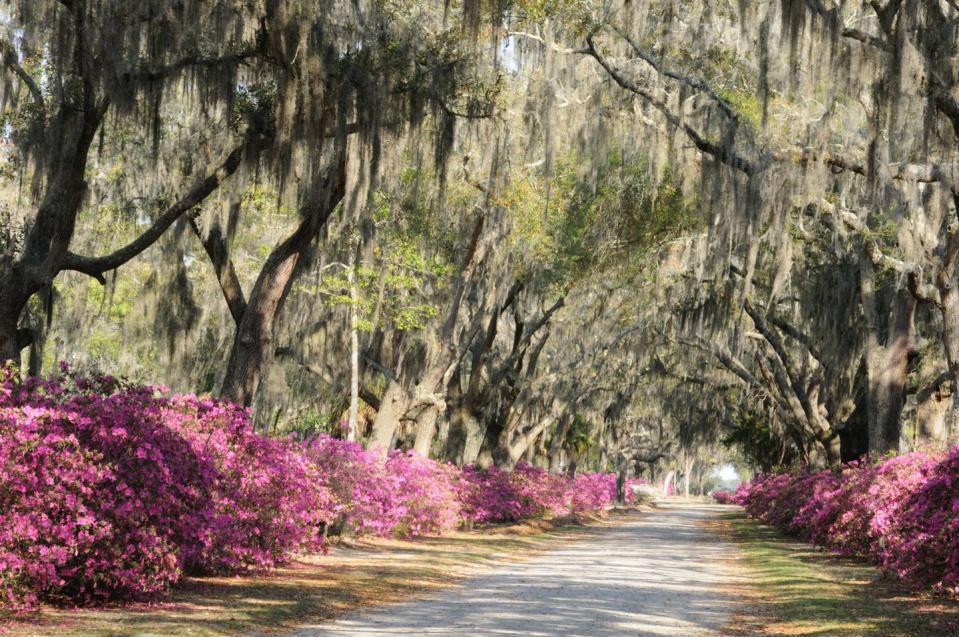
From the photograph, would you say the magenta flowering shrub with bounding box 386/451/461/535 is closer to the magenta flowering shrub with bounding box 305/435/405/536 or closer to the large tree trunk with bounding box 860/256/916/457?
the magenta flowering shrub with bounding box 305/435/405/536

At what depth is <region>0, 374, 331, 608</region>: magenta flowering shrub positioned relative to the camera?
819cm

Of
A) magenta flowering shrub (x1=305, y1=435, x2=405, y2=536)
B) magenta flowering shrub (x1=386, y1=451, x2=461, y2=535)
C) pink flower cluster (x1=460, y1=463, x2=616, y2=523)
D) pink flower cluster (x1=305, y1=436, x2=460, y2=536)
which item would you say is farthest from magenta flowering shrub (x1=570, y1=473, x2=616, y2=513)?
magenta flowering shrub (x1=305, y1=435, x2=405, y2=536)

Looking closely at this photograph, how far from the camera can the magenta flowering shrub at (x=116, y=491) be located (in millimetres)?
8188

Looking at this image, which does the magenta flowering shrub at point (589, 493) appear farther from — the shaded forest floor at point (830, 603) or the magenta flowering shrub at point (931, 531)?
the magenta flowering shrub at point (931, 531)

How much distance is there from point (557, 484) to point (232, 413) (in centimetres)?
2625

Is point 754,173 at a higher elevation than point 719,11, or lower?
lower

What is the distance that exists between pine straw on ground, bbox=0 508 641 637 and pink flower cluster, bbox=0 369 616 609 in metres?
0.27

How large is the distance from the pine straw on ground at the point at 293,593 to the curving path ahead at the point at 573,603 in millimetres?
451

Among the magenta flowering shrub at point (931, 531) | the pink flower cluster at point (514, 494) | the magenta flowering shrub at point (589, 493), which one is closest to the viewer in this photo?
the magenta flowering shrub at point (931, 531)

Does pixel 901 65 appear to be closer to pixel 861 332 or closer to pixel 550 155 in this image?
pixel 550 155

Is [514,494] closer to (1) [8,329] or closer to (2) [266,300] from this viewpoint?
(2) [266,300]

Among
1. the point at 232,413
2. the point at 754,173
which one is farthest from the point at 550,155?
the point at 232,413

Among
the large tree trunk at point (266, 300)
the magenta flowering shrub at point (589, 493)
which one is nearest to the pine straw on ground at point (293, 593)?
the large tree trunk at point (266, 300)

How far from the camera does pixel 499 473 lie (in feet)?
96.3
